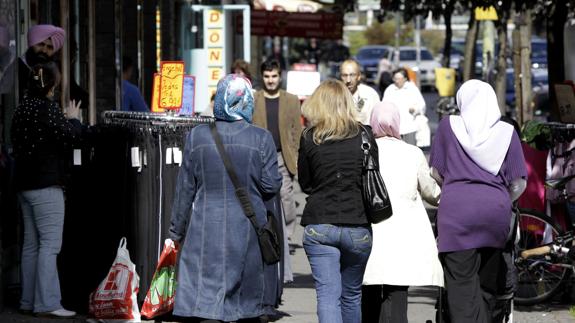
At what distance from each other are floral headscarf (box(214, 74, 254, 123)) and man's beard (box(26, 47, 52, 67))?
2.88 m

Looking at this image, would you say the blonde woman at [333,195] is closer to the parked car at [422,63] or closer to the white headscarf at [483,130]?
the white headscarf at [483,130]

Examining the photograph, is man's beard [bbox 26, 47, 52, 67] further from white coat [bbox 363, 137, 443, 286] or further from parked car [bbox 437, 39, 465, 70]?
parked car [bbox 437, 39, 465, 70]

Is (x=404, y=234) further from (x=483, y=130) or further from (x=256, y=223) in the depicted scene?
(x=256, y=223)

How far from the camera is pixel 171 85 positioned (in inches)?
378

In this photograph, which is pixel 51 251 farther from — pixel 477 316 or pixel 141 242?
pixel 477 316

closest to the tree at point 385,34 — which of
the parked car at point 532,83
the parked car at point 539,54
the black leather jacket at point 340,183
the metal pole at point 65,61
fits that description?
the parked car at point 539,54

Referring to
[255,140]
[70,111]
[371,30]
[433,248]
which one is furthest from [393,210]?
[371,30]

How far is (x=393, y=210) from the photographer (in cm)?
804

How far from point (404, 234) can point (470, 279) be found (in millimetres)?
462

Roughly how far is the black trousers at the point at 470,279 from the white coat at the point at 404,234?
127 mm

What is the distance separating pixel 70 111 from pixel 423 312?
2.94 meters

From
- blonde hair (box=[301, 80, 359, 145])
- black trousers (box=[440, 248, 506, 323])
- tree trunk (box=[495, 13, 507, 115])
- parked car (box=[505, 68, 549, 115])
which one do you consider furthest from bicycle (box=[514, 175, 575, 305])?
parked car (box=[505, 68, 549, 115])

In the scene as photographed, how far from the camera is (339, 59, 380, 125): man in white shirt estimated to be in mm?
13383

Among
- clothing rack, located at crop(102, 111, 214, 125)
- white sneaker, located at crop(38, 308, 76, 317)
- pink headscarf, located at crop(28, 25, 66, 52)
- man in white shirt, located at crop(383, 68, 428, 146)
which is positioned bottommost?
white sneaker, located at crop(38, 308, 76, 317)
